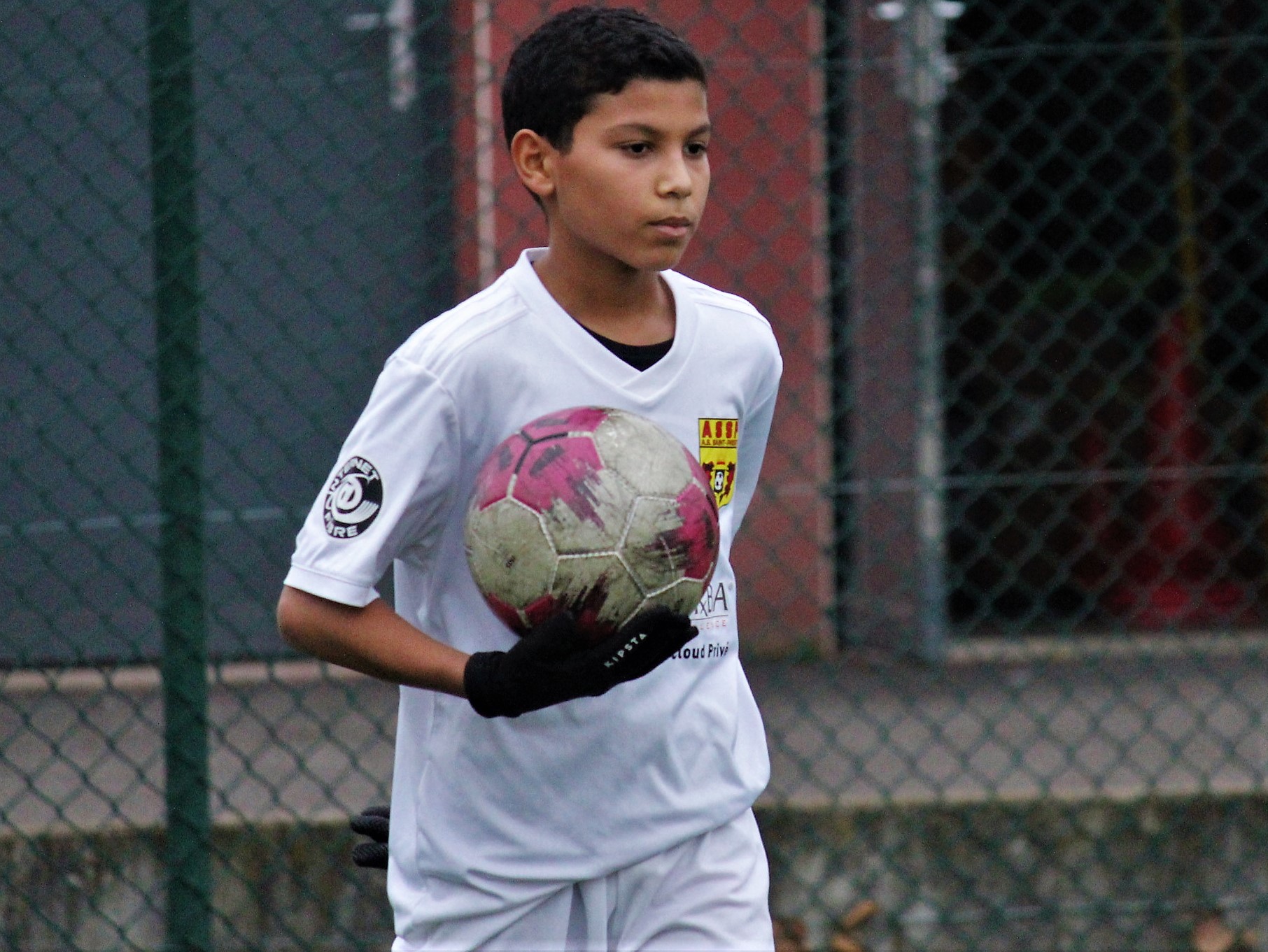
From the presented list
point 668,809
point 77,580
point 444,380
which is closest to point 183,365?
A: point 444,380

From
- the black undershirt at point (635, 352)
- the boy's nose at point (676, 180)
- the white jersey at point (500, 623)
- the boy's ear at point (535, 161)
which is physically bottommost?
the white jersey at point (500, 623)

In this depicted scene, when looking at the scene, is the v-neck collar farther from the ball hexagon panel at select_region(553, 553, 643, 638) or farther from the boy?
the ball hexagon panel at select_region(553, 553, 643, 638)

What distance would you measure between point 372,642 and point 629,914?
529mm

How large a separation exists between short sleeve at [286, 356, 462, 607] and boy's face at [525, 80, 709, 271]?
312 millimetres

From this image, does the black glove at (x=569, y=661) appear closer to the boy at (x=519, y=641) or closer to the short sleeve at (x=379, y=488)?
the boy at (x=519, y=641)

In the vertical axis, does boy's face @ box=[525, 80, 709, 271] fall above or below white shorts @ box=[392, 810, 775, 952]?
above

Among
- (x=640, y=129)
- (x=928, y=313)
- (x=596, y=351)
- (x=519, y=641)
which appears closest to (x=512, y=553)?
(x=519, y=641)

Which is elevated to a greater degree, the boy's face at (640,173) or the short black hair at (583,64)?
the short black hair at (583,64)

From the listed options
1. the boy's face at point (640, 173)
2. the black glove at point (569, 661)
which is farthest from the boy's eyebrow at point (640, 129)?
the black glove at point (569, 661)

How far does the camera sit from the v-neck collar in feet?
6.95

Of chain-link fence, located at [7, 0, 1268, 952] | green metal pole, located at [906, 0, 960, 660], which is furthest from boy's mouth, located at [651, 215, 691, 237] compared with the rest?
green metal pole, located at [906, 0, 960, 660]

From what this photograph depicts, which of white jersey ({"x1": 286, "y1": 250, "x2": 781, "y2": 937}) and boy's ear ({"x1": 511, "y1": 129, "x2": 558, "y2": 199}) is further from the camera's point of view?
boy's ear ({"x1": 511, "y1": 129, "x2": 558, "y2": 199})

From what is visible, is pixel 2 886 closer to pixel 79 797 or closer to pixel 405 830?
pixel 79 797

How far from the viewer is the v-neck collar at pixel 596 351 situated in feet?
6.95
